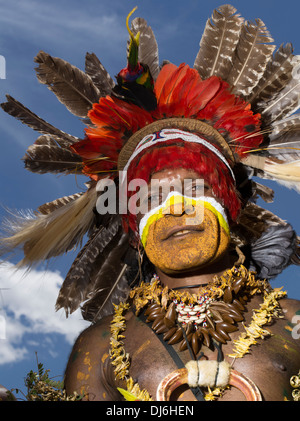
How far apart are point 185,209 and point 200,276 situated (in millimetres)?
521

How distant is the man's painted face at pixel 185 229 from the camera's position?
3441 millimetres

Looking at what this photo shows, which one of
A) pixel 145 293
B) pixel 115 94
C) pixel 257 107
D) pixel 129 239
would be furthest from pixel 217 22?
pixel 145 293

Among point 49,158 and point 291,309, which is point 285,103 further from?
point 49,158

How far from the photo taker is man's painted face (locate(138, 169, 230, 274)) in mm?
3441

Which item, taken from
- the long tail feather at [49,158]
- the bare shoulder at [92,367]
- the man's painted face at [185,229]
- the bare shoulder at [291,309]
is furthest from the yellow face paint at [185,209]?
the long tail feather at [49,158]

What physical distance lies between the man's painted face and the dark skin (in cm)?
9

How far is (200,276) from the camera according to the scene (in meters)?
3.62

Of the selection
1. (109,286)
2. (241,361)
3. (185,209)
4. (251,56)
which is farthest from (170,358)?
(251,56)

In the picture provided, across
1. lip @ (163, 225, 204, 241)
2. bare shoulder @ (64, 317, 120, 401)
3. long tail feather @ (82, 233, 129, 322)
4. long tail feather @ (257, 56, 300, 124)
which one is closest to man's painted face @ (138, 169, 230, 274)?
lip @ (163, 225, 204, 241)

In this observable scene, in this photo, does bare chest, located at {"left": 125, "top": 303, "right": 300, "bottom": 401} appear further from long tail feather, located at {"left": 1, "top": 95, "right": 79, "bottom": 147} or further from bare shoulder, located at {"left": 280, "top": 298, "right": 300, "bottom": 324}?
long tail feather, located at {"left": 1, "top": 95, "right": 79, "bottom": 147}

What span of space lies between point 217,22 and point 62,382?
3.17 m

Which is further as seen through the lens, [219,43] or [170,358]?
[219,43]

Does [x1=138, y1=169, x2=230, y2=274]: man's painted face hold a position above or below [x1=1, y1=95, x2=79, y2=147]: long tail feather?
below

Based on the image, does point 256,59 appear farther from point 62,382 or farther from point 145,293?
point 62,382
